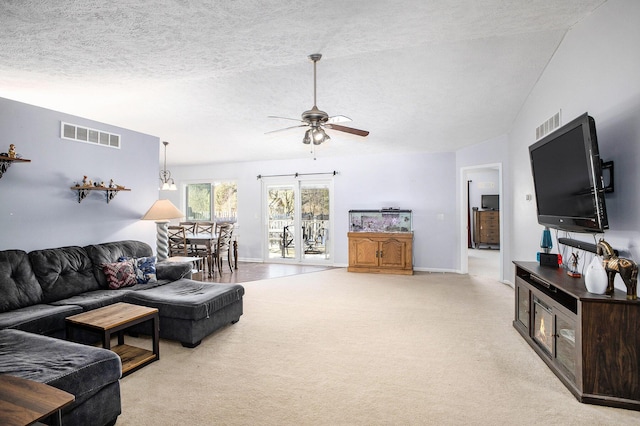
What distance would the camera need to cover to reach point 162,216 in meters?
4.36

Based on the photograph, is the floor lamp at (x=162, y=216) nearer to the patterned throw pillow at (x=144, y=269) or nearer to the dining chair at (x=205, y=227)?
the patterned throw pillow at (x=144, y=269)

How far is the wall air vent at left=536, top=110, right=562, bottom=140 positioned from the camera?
3237 millimetres

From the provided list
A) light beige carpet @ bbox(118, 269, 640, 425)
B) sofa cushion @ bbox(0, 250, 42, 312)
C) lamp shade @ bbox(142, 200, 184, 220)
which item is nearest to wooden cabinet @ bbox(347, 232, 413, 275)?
light beige carpet @ bbox(118, 269, 640, 425)

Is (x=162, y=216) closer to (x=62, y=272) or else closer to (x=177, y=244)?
(x=62, y=272)

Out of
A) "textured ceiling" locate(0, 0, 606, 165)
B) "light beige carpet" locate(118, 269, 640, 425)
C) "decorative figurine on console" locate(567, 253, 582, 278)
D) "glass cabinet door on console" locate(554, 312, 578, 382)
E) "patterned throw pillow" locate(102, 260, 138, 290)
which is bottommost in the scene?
"light beige carpet" locate(118, 269, 640, 425)

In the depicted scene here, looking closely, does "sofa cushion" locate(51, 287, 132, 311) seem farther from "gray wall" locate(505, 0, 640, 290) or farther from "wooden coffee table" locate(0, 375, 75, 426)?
"gray wall" locate(505, 0, 640, 290)

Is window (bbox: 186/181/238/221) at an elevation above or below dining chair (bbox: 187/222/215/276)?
above

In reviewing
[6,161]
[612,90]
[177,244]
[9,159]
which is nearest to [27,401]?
[9,159]

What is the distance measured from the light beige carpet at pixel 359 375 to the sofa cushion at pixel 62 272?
899 millimetres

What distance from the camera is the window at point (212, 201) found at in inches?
320

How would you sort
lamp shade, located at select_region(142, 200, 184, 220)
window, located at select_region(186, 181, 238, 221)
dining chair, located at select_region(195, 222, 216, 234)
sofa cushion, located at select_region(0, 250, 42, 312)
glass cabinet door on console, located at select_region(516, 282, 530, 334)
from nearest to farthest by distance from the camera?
1. sofa cushion, located at select_region(0, 250, 42, 312)
2. glass cabinet door on console, located at select_region(516, 282, 530, 334)
3. lamp shade, located at select_region(142, 200, 184, 220)
4. dining chair, located at select_region(195, 222, 216, 234)
5. window, located at select_region(186, 181, 238, 221)

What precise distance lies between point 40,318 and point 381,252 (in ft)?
16.7

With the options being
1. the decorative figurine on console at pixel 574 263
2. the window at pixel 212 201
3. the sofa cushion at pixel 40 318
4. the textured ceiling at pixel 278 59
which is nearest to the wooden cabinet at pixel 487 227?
the textured ceiling at pixel 278 59

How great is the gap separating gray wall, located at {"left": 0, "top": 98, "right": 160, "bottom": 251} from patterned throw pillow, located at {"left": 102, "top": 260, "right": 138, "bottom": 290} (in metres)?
0.65
